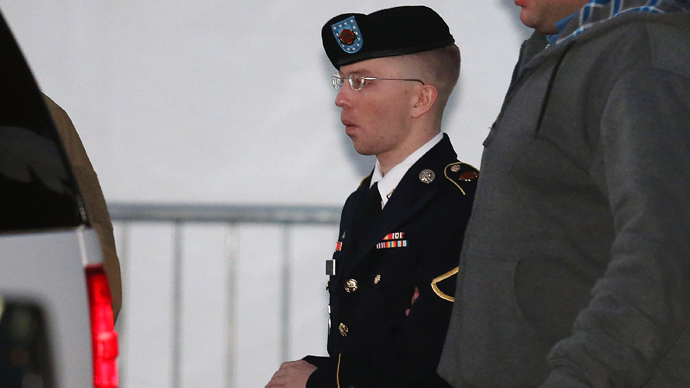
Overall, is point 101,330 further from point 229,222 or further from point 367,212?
point 229,222

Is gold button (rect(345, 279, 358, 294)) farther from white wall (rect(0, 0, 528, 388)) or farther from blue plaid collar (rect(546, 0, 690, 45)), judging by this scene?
white wall (rect(0, 0, 528, 388))

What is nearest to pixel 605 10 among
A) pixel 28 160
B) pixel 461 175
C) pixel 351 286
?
pixel 461 175

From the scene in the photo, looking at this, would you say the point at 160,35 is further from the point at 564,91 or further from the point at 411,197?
the point at 564,91

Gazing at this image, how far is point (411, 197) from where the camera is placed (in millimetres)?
2549

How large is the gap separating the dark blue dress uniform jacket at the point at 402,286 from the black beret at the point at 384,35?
40cm

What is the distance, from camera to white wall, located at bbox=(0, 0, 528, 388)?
4039 mm

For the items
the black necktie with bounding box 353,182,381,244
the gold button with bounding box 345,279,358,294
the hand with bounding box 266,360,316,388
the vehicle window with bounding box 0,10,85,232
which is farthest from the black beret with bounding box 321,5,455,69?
the vehicle window with bounding box 0,10,85,232

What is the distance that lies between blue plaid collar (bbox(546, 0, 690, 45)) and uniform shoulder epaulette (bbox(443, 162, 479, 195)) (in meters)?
0.84

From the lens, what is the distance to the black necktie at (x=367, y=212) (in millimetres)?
2666

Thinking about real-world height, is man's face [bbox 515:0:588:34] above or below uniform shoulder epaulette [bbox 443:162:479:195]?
above

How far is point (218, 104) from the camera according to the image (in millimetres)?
4102

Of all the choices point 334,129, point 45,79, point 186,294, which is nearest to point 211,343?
point 186,294

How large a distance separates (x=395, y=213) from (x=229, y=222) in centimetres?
168

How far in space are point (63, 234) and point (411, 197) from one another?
127 centimetres
